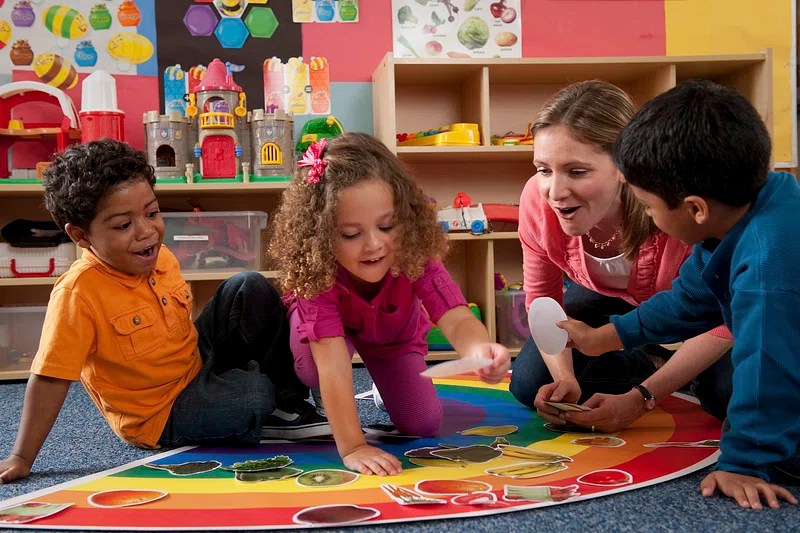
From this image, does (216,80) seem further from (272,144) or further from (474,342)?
(474,342)

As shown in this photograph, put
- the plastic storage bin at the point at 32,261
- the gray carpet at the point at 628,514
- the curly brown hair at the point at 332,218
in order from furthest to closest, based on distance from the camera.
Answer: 1. the plastic storage bin at the point at 32,261
2. the curly brown hair at the point at 332,218
3. the gray carpet at the point at 628,514

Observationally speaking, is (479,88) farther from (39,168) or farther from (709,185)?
(709,185)

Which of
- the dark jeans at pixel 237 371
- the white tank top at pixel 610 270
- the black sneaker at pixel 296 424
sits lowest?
the black sneaker at pixel 296 424

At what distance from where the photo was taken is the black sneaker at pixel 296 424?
1.22 metres

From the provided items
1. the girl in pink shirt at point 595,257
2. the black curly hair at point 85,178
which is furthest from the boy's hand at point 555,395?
the black curly hair at point 85,178

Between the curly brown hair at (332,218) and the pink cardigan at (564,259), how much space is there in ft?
→ 0.75

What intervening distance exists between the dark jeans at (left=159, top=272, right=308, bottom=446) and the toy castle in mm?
845

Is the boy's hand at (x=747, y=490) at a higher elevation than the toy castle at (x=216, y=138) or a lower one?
lower

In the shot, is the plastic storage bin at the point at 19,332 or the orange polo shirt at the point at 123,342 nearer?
the orange polo shirt at the point at 123,342

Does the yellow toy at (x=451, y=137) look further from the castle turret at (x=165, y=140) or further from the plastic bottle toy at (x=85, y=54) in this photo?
the plastic bottle toy at (x=85, y=54)

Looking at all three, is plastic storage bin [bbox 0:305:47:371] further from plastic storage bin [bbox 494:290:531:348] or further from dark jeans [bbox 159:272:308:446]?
plastic storage bin [bbox 494:290:531:348]

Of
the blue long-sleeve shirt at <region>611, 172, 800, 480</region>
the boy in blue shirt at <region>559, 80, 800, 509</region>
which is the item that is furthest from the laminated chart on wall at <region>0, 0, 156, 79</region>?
the blue long-sleeve shirt at <region>611, 172, 800, 480</region>

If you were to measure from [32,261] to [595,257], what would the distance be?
4.99 feet

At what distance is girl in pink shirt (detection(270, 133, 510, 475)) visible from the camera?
104 centimetres
